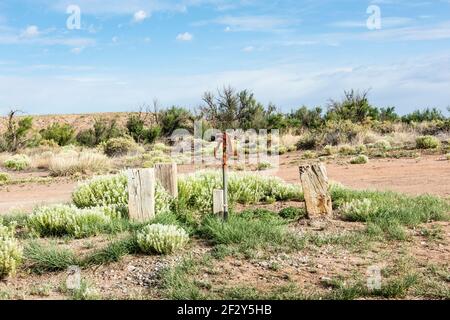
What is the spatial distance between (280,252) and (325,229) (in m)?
1.24

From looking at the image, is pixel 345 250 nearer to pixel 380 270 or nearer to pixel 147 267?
pixel 380 270

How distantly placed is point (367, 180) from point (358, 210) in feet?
23.9

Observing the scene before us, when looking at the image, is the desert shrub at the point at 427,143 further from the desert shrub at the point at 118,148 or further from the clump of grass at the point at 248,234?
the clump of grass at the point at 248,234

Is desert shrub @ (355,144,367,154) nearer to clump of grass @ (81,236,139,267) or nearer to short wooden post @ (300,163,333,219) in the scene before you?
short wooden post @ (300,163,333,219)

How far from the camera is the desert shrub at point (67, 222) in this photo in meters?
7.97

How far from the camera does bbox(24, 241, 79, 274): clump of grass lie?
6.67m

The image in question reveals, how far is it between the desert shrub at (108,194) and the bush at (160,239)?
6.33ft

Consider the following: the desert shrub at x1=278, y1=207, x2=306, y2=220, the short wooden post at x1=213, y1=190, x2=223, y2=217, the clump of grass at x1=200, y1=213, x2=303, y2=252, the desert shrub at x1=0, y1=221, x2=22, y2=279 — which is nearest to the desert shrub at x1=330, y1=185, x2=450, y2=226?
the desert shrub at x1=278, y1=207, x2=306, y2=220

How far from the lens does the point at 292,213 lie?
8.69 metres

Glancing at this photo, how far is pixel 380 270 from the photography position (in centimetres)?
621

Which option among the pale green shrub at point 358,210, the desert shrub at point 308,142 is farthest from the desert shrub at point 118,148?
the pale green shrub at point 358,210

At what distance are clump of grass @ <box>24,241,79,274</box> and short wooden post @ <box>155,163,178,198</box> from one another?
2.78 meters

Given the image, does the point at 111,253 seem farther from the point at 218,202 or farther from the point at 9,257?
the point at 218,202
